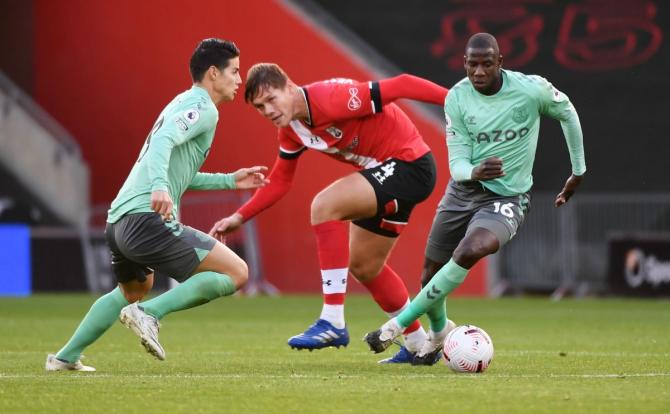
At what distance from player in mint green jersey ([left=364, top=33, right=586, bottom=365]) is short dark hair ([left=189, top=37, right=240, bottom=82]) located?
60.8 inches

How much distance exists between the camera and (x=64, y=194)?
23.5m

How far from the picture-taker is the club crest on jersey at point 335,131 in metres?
9.54

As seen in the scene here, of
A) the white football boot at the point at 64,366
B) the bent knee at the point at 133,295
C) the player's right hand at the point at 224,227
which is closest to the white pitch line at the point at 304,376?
the white football boot at the point at 64,366

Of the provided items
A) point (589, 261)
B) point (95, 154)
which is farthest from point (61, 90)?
point (589, 261)

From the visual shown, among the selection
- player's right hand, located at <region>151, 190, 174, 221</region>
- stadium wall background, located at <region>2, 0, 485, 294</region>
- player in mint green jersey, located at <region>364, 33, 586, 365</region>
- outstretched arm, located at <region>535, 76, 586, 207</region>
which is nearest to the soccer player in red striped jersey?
player in mint green jersey, located at <region>364, 33, 586, 365</region>

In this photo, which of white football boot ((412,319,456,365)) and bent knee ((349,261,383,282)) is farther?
bent knee ((349,261,383,282))

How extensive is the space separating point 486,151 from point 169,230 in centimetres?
225

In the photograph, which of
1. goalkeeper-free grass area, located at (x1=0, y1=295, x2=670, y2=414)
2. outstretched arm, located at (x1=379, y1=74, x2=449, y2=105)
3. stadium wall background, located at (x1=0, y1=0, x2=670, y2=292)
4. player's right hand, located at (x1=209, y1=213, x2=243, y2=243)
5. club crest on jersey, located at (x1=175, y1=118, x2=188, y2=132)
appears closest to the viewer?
goalkeeper-free grass area, located at (x1=0, y1=295, x2=670, y2=414)

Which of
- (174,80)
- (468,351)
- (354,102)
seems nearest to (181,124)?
(354,102)

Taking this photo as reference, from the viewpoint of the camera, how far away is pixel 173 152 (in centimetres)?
848

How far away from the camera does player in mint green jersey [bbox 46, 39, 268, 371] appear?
26.5 feet

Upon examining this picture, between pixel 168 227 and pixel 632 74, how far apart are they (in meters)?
17.4

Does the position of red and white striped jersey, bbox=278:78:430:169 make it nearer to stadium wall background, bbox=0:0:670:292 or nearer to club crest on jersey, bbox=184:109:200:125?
club crest on jersey, bbox=184:109:200:125

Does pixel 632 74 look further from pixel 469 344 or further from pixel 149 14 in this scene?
pixel 469 344
